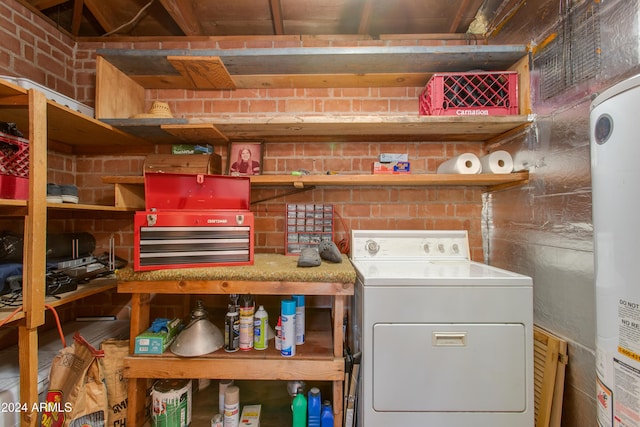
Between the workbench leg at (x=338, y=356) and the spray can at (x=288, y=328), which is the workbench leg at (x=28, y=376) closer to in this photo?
the spray can at (x=288, y=328)

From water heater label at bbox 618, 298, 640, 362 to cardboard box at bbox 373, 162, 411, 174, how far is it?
117 cm

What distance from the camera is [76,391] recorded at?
3.78ft

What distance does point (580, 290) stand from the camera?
3.89ft

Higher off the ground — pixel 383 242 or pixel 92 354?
pixel 383 242

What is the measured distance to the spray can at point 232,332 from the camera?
1.30 meters

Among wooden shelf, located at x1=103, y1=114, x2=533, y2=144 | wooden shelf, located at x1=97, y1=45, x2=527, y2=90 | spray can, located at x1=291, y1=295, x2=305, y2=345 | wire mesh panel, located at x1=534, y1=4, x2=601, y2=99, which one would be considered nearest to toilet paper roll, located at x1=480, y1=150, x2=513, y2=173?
wooden shelf, located at x1=103, y1=114, x2=533, y2=144

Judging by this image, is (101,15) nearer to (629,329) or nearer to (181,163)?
(181,163)

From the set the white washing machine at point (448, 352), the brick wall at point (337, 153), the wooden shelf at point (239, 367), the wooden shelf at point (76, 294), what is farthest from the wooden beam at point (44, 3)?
the white washing machine at point (448, 352)

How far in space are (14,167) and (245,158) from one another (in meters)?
1.10

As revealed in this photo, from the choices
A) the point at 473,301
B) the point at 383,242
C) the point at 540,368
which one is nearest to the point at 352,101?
the point at 383,242

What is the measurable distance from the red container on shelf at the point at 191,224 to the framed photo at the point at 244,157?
1.30 ft

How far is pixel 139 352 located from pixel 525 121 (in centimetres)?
234

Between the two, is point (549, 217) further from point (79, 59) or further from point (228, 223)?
point (79, 59)

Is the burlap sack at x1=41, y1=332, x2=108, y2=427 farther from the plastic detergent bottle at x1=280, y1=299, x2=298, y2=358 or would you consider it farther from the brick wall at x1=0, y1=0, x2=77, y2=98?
the brick wall at x1=0, y1=0, x2=77, y2=98
